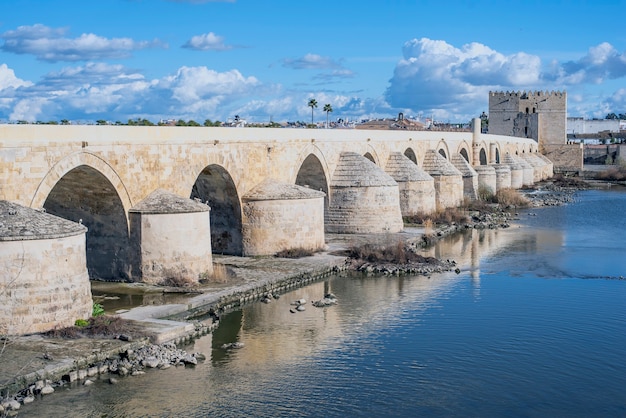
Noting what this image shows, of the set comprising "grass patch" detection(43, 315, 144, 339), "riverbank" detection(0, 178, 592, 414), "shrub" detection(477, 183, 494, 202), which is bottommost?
"riverbank" detection(0, 178, 592, 414)

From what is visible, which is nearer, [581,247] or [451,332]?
[451,332]

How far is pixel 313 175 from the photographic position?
23.0m

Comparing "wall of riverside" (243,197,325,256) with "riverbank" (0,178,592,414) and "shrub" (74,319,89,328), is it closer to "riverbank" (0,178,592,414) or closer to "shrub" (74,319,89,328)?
"riverbank" (0,178,592,414)

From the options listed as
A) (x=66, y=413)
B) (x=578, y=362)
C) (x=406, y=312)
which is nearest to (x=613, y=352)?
(x=578, y=362)

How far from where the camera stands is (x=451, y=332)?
40.5 feet

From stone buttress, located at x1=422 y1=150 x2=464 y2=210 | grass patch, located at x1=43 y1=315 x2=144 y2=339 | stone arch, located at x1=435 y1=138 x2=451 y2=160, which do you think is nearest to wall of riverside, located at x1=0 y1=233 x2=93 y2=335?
grass patch, located at x1=43 y1=315 x2=144 y2=339

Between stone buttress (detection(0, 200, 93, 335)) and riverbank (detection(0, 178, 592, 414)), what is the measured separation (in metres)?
0.35

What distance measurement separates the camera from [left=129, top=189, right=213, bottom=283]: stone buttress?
586 inches

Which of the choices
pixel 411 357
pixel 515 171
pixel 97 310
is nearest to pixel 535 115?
pixel 515 171

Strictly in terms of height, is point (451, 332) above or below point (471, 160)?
below

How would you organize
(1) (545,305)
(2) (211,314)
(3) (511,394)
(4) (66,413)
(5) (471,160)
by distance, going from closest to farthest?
(4) (66,413), (3) (511,394), (2) (211,314), (1) (545,305), (5) (471,160)

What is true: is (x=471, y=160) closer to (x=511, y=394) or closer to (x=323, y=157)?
(x=323, y=157)

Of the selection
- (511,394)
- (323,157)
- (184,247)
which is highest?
(323,157)

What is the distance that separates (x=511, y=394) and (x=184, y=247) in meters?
7.20
